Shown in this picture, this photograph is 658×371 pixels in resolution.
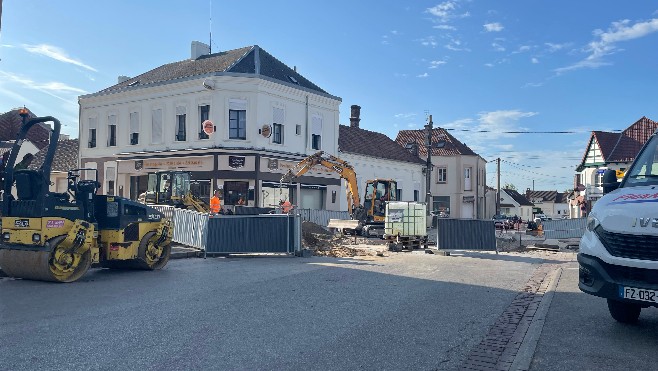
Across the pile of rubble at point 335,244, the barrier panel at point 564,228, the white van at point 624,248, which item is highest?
the white van at point 624,248

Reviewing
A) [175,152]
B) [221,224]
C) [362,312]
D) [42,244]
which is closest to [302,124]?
[175,152]

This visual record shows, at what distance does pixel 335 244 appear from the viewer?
22.2 metres

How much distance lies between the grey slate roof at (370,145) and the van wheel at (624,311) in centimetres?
3331

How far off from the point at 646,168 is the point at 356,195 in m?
23.0

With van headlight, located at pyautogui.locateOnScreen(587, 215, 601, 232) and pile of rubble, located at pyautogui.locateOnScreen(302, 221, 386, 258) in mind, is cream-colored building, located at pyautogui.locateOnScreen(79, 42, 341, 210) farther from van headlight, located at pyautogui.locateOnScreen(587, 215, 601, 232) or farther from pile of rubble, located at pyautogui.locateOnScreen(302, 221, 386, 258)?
van headlight, located at pyautogui.locateOnScreen(587, 215, 601, 232)

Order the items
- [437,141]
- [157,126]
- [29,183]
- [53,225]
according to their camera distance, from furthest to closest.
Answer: [437,141], [157,126], [29,183], [53,225]

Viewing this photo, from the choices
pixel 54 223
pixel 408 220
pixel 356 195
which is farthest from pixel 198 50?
pixel 54 223

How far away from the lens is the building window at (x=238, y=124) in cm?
3133

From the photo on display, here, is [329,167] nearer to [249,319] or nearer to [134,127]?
[134,127]

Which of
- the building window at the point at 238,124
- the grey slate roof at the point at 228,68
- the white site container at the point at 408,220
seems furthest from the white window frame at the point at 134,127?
the white site container at the point at 408,220

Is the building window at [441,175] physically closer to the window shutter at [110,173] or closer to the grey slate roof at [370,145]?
the grey slate roof at [370,145]

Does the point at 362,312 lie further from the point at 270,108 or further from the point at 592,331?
the point at 270,108

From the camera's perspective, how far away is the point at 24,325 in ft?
22.9

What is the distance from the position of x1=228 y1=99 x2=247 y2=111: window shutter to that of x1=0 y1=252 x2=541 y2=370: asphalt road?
63.6 ft
